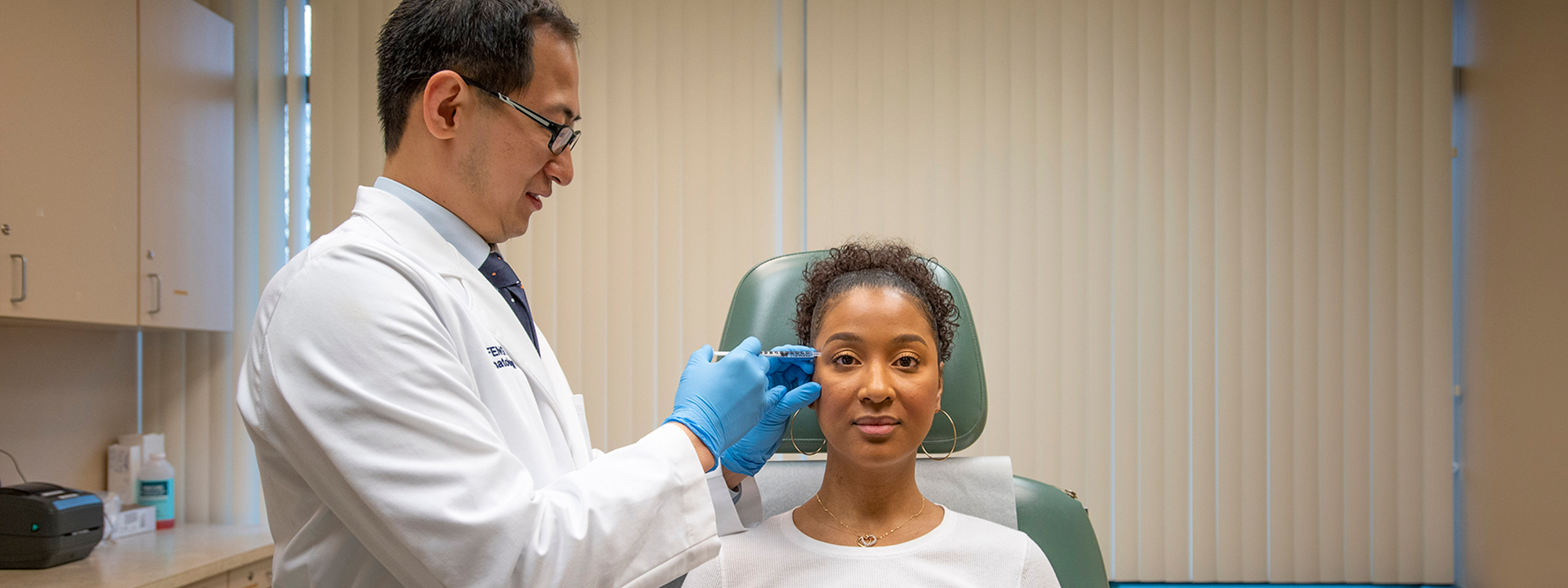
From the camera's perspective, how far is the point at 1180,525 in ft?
8.62

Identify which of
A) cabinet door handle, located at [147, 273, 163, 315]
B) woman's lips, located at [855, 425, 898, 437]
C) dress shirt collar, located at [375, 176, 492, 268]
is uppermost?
dress shirt collar, located at [375, 176, 492, 268]

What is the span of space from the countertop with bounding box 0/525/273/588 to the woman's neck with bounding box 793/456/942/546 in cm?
147

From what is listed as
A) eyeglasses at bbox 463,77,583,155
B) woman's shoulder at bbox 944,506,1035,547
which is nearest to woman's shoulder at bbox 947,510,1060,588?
woman's shoulder at bbox 944,506,1035,547

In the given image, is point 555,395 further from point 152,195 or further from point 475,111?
point 152,195

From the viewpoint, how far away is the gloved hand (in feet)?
4.54

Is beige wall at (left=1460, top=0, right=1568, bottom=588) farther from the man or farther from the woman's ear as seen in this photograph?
the man

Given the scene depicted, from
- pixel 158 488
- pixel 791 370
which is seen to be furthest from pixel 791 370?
pixel 158 488

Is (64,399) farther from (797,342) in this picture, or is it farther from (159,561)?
(797,342)

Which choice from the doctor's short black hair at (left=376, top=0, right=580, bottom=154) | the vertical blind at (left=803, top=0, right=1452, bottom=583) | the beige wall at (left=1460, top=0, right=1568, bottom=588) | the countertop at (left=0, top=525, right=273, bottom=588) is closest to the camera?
the doctor's short black hair at (left=376, top=0, right=580, bottom=154)

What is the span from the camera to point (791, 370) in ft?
4.59

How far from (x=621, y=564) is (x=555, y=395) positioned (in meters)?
0.31

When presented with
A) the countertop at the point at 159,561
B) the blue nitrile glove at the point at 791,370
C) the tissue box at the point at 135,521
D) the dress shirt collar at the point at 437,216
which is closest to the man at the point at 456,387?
the dress shirt collar at the point at 437,216

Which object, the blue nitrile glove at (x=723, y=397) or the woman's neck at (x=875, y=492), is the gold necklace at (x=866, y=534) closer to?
the woman's neck at (x=875, y=492)

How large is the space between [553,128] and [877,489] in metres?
0.70
